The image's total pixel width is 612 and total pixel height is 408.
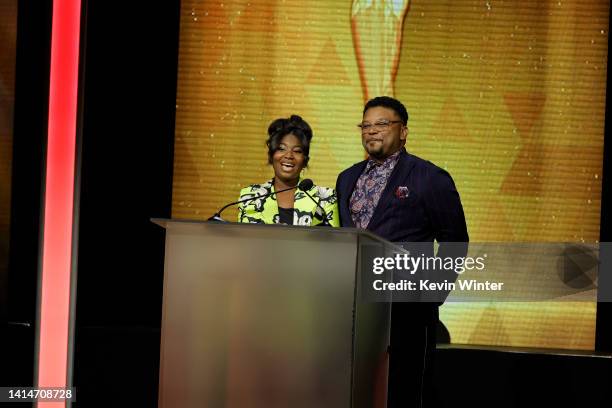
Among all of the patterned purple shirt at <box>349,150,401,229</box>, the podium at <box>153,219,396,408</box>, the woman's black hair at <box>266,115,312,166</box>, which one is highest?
the woman's black hair at <box>266,115,312,166</box>

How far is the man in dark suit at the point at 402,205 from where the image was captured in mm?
3008

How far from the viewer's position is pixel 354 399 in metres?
2.14

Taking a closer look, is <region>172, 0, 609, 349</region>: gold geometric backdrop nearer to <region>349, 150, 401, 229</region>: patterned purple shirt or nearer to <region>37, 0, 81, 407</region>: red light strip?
<region>349, 150, 401, 229</region>: patterned purple shirt

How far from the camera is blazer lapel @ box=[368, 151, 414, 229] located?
318cm

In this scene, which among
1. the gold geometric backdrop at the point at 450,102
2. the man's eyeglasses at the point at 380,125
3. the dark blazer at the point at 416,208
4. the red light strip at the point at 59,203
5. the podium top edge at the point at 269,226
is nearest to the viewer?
the podium top edge at the point at 269,226

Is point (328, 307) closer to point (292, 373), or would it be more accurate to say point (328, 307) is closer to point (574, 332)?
point (292, 373)

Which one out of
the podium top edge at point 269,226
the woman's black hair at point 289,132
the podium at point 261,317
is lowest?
the podium at point 261,317

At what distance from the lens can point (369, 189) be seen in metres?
3.29

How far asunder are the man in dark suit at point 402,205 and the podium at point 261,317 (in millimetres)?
817

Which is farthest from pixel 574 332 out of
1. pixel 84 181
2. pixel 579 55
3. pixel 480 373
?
pixel 84 181

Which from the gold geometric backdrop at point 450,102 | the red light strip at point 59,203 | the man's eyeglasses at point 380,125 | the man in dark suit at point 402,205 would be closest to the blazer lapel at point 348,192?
the man in dark suit at point 402,205

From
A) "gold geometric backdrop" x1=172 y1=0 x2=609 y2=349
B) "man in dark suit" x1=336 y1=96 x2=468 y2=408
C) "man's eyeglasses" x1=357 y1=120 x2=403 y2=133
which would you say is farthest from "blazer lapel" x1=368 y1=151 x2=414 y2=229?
"gold geometric backdrop" x1=172 y1=0 x2=609 y2=349

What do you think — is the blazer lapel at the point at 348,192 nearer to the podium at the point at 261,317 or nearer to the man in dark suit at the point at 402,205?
the man in dark suit at the point at 402,205

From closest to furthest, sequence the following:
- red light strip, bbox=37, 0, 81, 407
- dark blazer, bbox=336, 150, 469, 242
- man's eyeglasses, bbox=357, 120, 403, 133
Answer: red light strip, bbox=37, 0, 81, 407 < dark blazer, bbox=336, 150, 469, 242 < man's eyeglasses, bbox=357, 120, 403, 133
